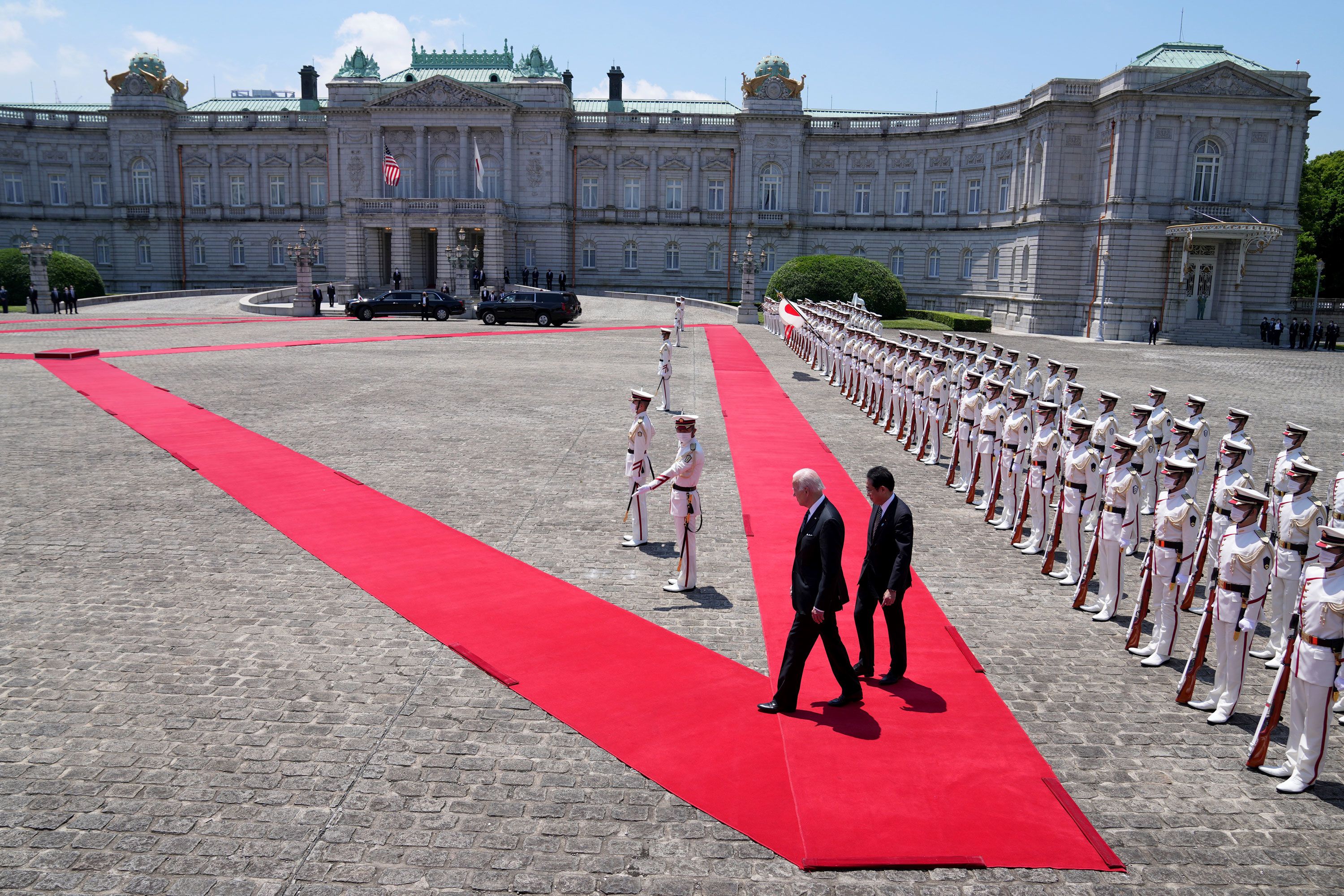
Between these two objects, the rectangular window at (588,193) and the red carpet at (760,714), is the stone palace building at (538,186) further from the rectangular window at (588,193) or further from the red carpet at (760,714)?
the red carpet at (760,714)

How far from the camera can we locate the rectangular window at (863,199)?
67.6 metres

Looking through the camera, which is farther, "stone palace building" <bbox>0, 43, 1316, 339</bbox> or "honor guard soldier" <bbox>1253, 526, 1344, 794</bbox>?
"stone palace building" <bbox>0, 43, 1316, 339</bbox>

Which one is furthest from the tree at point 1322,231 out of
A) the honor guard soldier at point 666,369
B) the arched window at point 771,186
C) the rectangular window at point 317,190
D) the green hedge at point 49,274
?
the green hedge at point 49,274

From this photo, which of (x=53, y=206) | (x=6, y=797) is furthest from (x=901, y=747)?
(x=53, y=206)

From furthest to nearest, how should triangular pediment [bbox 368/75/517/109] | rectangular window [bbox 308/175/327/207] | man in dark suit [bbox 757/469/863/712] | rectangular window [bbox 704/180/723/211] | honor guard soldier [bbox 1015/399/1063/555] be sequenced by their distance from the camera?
rectangular window [bbox 308/175/327/207] < rectangular window [bbox 704/180/723/211] < triangular pediment [bbox 368/75/517/109] < honor guard soldier [bbox 1015/399/1063/555] < man in dark suit [bbox 757/469/863/712]

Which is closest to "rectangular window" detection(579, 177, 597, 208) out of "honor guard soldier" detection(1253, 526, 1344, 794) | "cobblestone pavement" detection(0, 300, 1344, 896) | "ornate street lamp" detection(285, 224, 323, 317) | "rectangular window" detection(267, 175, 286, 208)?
"ornate street lamp" detection(285, 224, 323, 317)

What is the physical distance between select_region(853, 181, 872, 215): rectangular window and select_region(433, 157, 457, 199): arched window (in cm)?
2686

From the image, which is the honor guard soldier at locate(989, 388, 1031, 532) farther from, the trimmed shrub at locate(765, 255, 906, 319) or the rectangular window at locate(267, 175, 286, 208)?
the rectangular window at locate(267, 175, 286, 208)

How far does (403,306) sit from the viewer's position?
50.3 m

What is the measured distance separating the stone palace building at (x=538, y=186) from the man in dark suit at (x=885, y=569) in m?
49.6

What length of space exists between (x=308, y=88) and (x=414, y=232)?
1766 centimetres

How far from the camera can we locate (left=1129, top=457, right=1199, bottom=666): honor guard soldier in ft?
29.6

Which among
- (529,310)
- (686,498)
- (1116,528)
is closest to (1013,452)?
(1116,528)

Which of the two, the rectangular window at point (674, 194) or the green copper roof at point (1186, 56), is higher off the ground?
the green copper roof at point (1186, 56)
